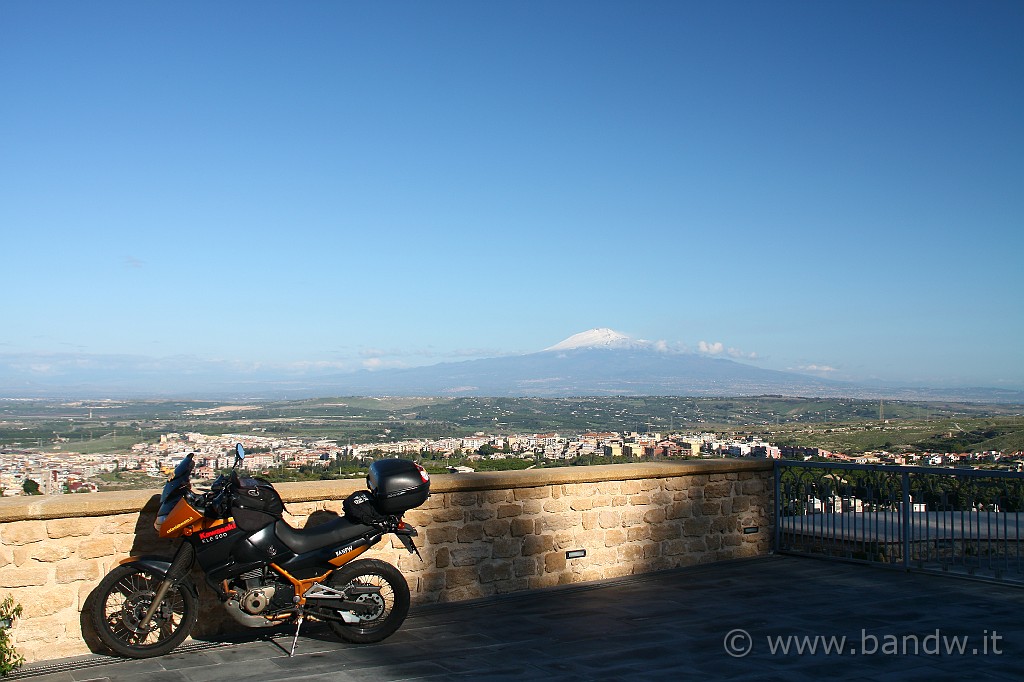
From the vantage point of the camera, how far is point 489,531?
7809 mm

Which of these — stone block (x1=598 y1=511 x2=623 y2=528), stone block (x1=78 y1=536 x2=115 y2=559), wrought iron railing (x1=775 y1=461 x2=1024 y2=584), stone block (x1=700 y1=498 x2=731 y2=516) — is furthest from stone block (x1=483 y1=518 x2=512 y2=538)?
wrought iron railing (x1=775 y1=461 x2=1024 y2=584)

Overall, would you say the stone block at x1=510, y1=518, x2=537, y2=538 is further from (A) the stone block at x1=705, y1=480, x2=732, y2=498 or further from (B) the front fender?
(B) the front fender

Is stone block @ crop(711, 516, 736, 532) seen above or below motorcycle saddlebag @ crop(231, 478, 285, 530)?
below

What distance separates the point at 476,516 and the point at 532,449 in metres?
8.69

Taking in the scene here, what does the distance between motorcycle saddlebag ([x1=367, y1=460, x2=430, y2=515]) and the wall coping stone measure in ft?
2.16

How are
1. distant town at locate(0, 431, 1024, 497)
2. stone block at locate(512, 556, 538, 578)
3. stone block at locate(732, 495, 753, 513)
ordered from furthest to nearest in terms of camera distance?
stone block at locate(732, 495, 753, 513) → distant town at locate(0, 431, 1024, 497) → stone block at locate(512, 556, 538, 578)

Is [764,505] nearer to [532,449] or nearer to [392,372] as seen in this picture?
[532,449]

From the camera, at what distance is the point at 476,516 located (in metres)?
7.72

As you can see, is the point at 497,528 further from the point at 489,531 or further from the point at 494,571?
the point at 494,571

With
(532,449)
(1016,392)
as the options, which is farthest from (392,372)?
(532,449)

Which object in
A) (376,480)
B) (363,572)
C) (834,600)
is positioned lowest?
(834,600)

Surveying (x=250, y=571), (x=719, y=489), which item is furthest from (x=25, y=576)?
(x=719, y=489)
